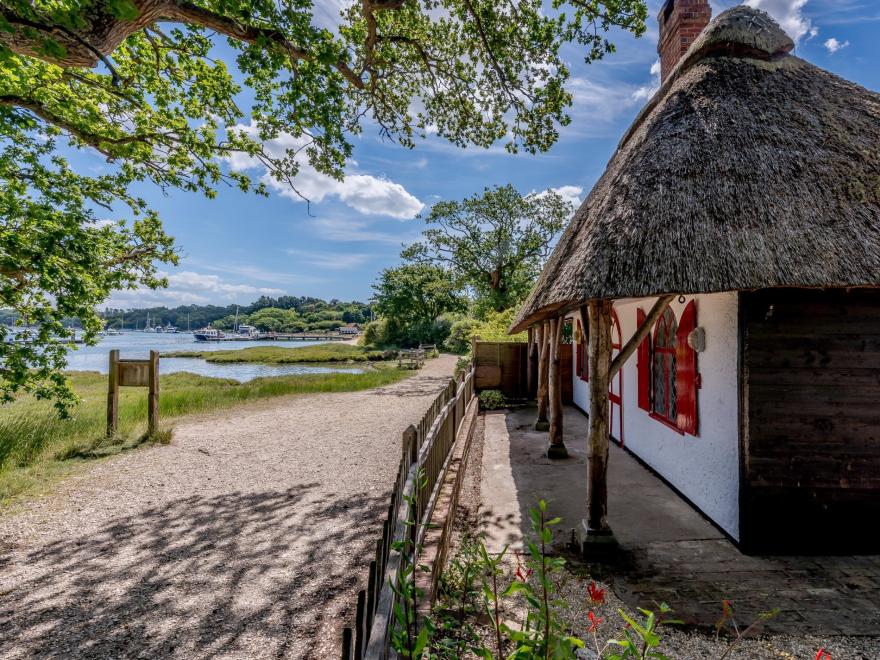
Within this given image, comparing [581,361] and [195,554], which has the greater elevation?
[581,361]

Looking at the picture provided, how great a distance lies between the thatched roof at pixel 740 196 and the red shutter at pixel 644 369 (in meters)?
2.42

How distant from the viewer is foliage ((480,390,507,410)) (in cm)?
1128

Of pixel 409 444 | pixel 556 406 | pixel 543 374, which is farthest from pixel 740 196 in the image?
pixel 543 374

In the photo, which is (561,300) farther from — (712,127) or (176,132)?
(176,132)

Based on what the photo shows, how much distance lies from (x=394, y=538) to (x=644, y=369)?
4.97m

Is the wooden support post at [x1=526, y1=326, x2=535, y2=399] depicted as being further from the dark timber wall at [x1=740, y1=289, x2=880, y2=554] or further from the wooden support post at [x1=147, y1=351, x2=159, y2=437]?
the wooden support post at [x1=147, y1=351, x2=159, y2=437]

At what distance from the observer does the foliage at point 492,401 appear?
37.0ft

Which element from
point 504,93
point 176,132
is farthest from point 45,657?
point 504,93

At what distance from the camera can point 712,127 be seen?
392 centimetres

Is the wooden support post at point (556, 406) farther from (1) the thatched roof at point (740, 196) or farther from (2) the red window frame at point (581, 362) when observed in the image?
(2) the red window frame at point (581, 362)

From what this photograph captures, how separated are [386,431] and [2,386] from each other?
598 centimetres

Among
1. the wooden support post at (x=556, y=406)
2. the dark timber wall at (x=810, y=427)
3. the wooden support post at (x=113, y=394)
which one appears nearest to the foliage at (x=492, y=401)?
the wooden support post at (x=556, y=406)

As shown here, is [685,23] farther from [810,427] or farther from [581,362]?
[581,362]

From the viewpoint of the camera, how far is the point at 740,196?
3.41 metres
